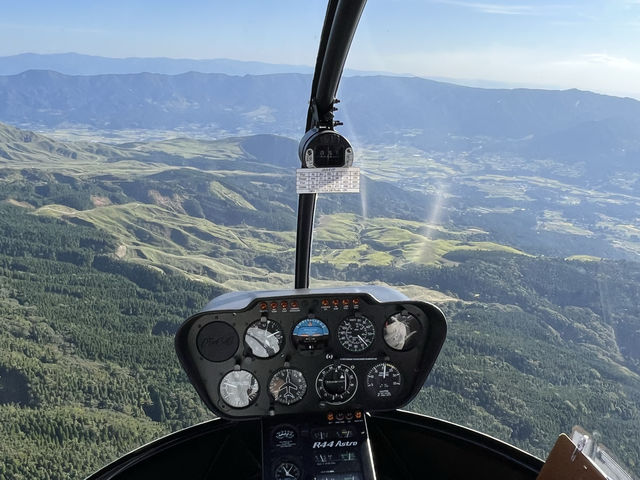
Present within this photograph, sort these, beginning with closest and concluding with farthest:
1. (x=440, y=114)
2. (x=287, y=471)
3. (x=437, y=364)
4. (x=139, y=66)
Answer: (x=287, y=471)
(x=437, y=364)
(x=440, y=114)
(x=139, y=66)

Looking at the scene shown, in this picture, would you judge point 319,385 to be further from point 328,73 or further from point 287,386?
point 328,73

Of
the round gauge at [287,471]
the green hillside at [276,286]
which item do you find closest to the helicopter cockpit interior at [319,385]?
the round gauge at [287,471]

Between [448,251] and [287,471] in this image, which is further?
[448,251]

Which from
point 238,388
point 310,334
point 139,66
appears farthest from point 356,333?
point 139,66

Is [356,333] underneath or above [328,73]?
underneath

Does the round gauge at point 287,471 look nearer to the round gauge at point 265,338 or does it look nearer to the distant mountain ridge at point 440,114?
the round gauge at point 265,338

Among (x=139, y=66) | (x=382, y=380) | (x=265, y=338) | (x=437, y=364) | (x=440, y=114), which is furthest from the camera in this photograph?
(x=139, y=66)
